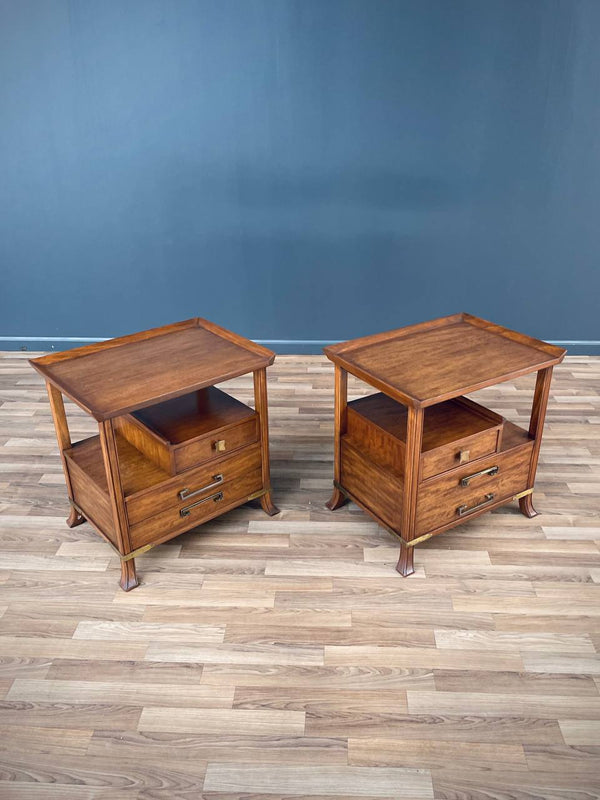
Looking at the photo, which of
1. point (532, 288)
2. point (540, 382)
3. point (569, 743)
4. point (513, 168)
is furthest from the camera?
point (532, 288)

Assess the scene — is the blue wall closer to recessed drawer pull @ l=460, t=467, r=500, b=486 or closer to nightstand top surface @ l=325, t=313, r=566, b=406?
nightstand top surface @ l=325, t=313, r=566, b=406

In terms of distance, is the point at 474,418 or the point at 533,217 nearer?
the point at 474,418

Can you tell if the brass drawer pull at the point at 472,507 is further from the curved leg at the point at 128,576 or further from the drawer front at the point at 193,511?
the curved leg at the point at 128,576

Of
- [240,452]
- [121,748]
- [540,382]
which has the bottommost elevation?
[121,748]

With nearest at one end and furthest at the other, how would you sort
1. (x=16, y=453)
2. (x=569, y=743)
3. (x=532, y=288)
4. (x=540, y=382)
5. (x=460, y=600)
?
1. (x=569, y=743)
2. (x=460, y=600)
3. (x=540, y=382)
4. (x=16, y=453)
5. (x=532, y=288)

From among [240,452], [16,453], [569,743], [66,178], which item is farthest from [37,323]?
[569,743]

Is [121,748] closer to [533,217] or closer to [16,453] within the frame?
[16,453]

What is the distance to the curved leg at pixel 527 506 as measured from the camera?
1710 millimetres

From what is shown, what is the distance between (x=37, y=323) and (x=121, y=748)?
6.30ft

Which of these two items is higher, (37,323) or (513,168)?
(513,168)

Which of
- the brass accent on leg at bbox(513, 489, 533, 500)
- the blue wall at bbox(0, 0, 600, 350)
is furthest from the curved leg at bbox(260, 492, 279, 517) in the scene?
the blue wall at bbox(0, 0, 600, 350)

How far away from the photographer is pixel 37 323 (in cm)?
271

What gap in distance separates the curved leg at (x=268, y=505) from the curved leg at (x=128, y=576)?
37cm

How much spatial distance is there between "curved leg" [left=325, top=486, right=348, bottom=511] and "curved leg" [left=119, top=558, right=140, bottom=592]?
1.69ft
